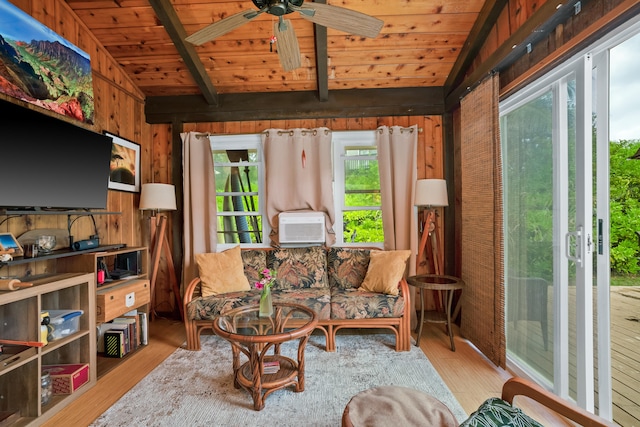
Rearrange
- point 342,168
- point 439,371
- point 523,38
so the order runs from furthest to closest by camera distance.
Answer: point 342,168, point 439,371, point 523,38

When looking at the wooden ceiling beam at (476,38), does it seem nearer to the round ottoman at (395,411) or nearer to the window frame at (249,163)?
the window frame at (249,163)

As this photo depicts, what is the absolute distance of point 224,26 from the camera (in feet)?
6.15

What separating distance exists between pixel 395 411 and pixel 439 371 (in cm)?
137

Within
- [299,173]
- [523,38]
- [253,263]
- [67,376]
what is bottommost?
[67,376]

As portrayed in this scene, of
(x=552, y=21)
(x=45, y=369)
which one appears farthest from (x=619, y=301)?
(x=45, y=369)

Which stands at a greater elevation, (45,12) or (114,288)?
(45,12)

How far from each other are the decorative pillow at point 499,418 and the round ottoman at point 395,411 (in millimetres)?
74

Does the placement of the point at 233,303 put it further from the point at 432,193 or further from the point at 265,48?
the point at 265,48

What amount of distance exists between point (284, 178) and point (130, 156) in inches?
66.1

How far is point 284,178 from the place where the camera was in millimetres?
3537

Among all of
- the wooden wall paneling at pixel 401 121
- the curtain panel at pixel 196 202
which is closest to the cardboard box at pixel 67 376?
the curtain panel at pixel 196 202

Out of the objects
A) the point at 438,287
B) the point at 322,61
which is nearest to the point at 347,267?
the point at 438,287

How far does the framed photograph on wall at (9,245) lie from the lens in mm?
1893

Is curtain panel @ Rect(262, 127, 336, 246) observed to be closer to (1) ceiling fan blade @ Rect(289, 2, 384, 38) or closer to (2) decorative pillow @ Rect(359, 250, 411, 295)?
(2) decorative pillow @ Rect(359, 250, 411, 295)
